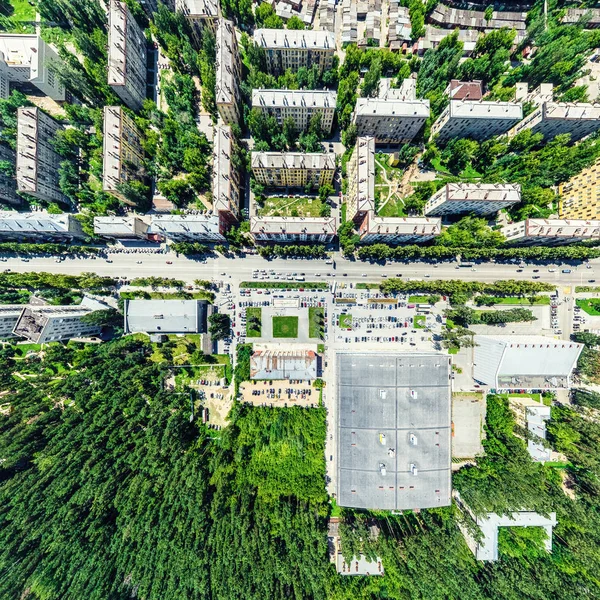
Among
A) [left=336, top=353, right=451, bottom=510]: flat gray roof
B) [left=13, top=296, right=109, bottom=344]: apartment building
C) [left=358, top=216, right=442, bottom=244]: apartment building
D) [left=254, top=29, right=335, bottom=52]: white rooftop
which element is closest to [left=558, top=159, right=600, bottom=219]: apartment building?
[left=358, top=216, right=442, bottom=244]: apartment building

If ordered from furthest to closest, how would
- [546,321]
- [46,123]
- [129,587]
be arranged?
[546,321], [46,123], [129,587]

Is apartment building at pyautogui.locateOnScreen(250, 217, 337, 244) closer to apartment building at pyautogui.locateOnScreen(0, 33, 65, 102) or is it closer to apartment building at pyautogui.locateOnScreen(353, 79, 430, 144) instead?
apartment building at pyautogui.locateOnScreen(353, 79, 430, 144)

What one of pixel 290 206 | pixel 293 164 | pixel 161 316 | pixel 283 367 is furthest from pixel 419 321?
pixel 161 316

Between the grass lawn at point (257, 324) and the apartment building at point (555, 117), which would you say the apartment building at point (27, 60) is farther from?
the apartment building at point (555, 117)

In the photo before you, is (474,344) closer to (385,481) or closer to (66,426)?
(385,481)

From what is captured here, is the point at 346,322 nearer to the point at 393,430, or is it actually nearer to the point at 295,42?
the point at 393,430

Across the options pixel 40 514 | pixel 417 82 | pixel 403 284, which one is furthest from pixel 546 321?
pixel 40 514
